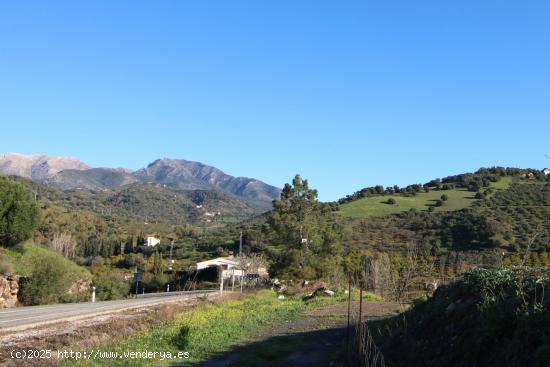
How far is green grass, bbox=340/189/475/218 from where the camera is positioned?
8250 centimetres

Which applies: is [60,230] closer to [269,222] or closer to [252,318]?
[269,222]

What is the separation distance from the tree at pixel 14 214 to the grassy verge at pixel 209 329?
718 inches

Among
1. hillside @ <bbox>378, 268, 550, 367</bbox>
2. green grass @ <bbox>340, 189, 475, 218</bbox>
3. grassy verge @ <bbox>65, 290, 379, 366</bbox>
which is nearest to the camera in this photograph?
hillside @ <bbox>378, 268, 550, 367</bbox>

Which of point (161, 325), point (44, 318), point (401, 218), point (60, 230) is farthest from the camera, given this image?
point (60, 230)

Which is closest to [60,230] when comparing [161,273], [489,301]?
[161,273]

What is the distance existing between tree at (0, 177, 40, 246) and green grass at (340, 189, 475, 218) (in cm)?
5409

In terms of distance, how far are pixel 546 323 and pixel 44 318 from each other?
18.8 m

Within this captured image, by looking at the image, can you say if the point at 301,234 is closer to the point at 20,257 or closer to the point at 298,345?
the point at 20,257

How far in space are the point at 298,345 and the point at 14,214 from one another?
29.4 m

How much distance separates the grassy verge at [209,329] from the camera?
14.2m

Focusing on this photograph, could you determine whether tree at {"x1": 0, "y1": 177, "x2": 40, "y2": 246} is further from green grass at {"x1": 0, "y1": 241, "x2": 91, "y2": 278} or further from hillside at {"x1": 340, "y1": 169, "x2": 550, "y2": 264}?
hillside at {"x1": 340, "y1": 169, "x2": 550, "y2": 264}

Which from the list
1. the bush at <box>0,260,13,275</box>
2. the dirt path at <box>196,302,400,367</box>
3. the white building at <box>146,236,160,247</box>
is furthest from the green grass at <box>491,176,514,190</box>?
the bush at <box>0,260,13,275</box>

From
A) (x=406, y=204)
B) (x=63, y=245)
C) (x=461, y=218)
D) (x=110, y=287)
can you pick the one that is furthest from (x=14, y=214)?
(x=406, y=204)

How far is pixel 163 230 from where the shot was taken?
149500mm
